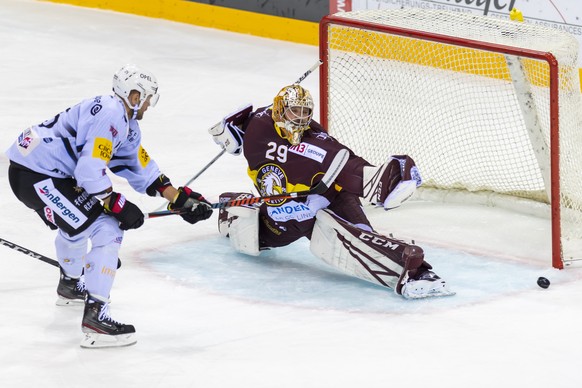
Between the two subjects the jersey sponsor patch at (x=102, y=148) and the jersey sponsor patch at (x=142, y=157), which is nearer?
the jersey sponsor patch at (x=102, y=148)

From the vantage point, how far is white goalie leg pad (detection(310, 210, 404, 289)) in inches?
189

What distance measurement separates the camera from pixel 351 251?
486 centimetres

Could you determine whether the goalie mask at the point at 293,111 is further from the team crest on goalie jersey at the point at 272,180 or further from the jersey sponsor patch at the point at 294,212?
the jersey sponsor patch at the point at 294,212

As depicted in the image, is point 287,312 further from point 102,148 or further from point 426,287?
point 102,148

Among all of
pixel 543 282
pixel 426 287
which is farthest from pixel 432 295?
pixel 543 282

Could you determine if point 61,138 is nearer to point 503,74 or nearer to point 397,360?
point 397,360

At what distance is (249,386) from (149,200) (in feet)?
7.38

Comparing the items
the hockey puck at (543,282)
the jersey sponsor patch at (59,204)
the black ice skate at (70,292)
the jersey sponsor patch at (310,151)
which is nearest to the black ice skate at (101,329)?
the jersey sponsor patch at (59,204)

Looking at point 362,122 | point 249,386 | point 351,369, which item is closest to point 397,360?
point 351,369

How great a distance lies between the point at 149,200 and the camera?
604 cm

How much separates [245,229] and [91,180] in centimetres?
113

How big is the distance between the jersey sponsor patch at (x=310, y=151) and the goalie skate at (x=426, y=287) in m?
0.62

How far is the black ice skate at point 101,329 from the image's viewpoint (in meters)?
4.23

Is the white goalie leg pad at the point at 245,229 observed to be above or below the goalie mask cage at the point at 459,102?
below
